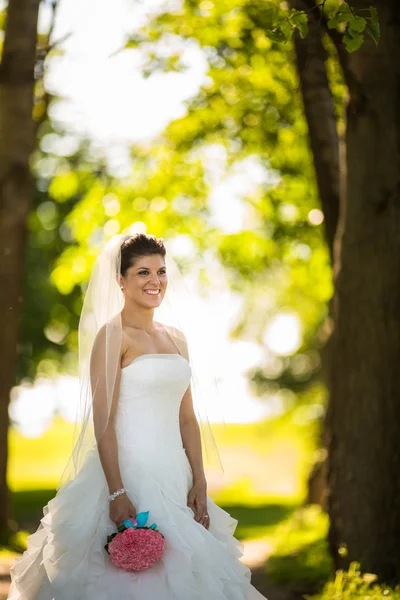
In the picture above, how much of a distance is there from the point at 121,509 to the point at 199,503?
1.91 feet

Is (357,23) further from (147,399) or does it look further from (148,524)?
(148,524)

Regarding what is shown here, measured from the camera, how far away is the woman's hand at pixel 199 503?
5418 millimetres

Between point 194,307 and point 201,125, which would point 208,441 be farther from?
point 201,125

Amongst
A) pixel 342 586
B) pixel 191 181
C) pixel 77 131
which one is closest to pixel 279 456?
pixel 77 131

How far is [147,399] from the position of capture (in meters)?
5.37

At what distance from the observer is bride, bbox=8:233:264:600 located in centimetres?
504

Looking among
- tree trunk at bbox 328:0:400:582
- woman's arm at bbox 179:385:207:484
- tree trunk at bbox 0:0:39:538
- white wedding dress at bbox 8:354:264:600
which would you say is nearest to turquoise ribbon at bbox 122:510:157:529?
white wedding dress at bbox 8:354:264:600

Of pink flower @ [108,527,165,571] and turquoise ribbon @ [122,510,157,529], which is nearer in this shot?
pink flower @ [108,527,165,571]

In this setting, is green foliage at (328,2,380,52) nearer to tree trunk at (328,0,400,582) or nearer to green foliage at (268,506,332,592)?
tree trunk at (328,0,400,582)

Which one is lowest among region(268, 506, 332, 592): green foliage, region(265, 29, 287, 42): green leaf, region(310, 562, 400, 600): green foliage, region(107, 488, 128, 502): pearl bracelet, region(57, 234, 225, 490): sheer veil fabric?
region(268, 506, 332, 592): green foliage

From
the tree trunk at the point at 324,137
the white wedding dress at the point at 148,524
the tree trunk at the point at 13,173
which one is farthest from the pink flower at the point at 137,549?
the tree trunk at the point at 13,173

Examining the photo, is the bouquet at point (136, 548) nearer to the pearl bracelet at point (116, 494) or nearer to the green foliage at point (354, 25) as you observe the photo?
the pearl bracelet at point (116, 494)

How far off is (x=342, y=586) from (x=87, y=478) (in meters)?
3.74

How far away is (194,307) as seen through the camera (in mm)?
6031
